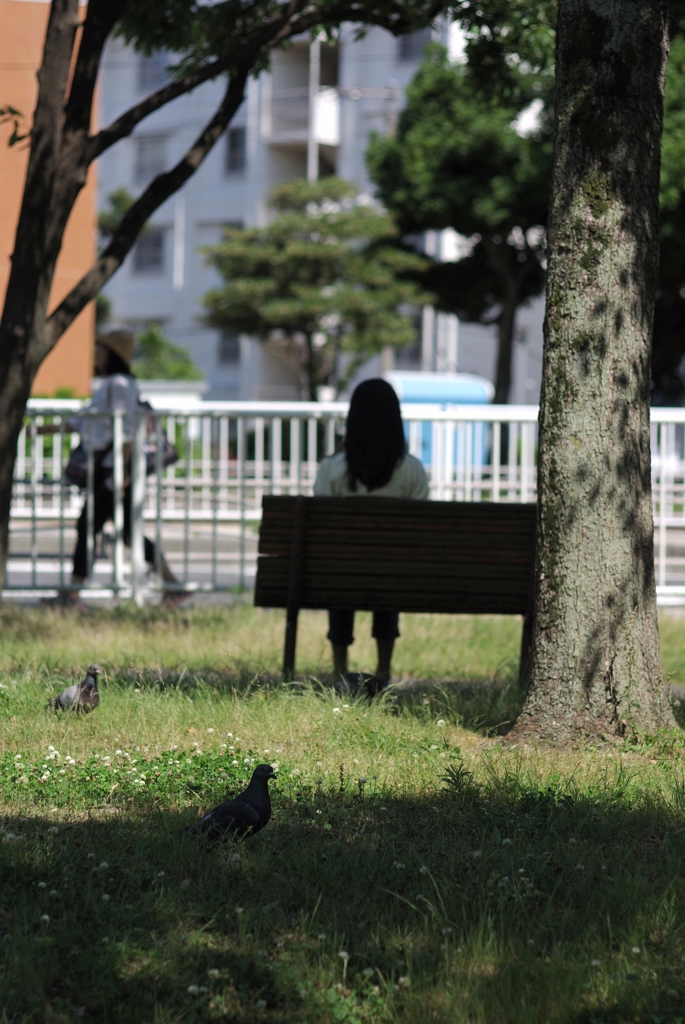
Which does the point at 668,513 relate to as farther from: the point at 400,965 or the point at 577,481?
the point at 400,965

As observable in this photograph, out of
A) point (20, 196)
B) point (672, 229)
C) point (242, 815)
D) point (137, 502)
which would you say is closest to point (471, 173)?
point (672, 229)

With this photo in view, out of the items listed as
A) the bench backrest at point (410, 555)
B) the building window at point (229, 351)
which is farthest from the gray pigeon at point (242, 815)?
the building window at point (229, 351)

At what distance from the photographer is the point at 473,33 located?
8.09 m

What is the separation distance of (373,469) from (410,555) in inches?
24.1

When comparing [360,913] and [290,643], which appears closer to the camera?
[360,913]

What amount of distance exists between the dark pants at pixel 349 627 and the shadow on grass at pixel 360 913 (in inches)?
84.7

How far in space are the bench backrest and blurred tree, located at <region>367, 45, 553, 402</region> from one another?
19619 millimetres

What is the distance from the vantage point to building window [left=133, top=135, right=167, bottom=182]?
42.9 meters

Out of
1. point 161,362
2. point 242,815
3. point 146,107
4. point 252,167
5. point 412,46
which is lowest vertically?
point 242,815

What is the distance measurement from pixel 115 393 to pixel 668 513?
4.05 meters

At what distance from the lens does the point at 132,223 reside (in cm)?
744

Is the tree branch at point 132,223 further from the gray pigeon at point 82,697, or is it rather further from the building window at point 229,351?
the building window at point 229,351

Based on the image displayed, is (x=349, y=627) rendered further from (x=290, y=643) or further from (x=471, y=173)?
(x=471, y=173)

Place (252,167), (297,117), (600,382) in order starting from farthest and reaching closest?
(252,167)
(297,117)
(600,382)
